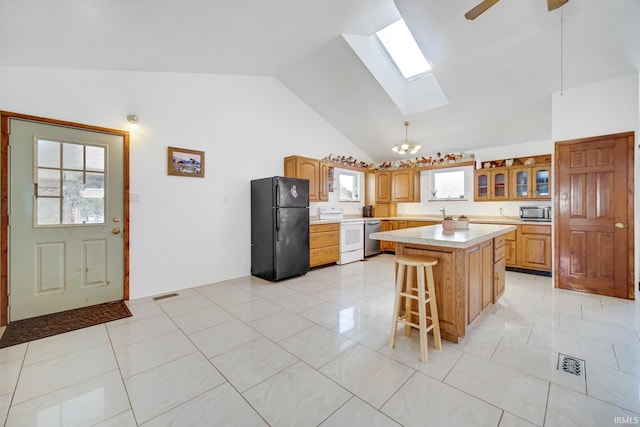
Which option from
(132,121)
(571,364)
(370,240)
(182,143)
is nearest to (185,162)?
(182,143)

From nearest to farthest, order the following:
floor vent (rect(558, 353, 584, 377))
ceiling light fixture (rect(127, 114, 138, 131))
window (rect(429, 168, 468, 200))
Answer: floor vent (rect(558, 353, 584, 377))
ceiling light fixture (rect(127, 114, 138, 131))
window (rect(429, 168, 468, 200))

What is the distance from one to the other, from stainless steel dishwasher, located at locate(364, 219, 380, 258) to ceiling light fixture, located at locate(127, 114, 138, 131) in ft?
14.3

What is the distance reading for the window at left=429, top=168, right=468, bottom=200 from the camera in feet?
19.1

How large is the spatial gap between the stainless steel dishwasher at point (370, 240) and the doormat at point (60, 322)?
14.1 feet

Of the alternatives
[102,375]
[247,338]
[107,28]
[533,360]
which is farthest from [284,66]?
[533,360]

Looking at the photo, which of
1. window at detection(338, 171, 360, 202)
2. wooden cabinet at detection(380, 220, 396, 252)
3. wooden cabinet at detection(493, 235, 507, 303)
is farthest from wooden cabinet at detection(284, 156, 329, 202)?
wooden cabinet at detection(493, 235, 507, 303)

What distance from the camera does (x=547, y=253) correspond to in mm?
4270

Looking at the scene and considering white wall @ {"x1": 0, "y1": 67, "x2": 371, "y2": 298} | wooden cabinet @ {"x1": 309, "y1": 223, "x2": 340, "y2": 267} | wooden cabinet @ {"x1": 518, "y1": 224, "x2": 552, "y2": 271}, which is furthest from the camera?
wooden cabinet @ {"x1": 309, "y1": 223, "x2": 340, "y2": 267}

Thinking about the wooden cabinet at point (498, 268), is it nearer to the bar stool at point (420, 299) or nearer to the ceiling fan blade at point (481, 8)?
the bar stool at point (420, 299)

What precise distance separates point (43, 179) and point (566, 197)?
6.36m

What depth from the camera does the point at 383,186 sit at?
22.0ft

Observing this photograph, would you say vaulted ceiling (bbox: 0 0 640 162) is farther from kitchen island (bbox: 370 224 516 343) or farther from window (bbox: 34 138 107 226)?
kitchen island (bbox: 370 224 516 343)

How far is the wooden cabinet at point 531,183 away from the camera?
15.1 ft

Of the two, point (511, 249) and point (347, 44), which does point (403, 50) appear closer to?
point (347, 44)
